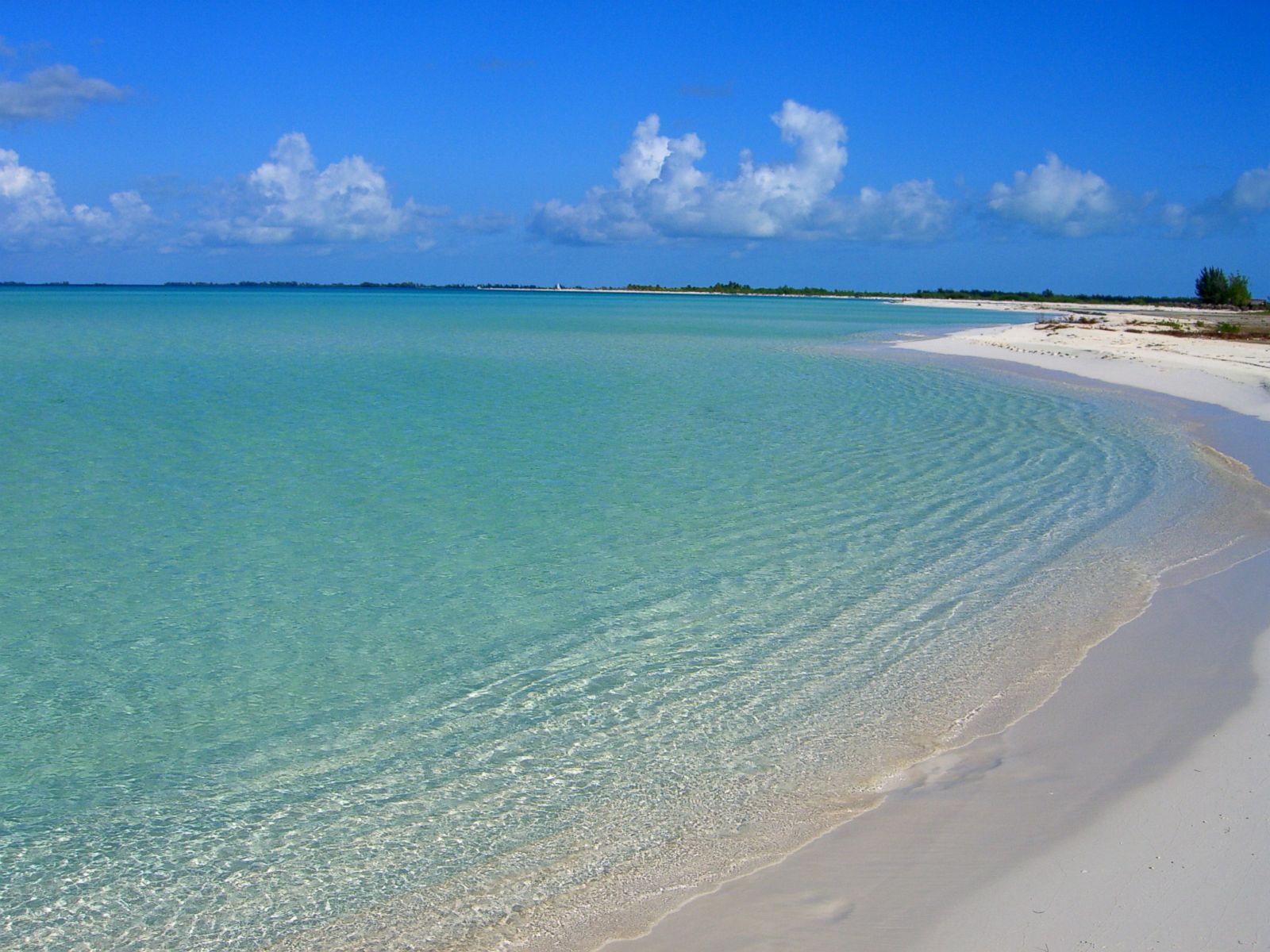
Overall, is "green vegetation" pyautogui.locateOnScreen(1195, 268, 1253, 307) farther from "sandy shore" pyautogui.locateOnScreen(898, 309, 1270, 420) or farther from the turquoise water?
the turquoise water

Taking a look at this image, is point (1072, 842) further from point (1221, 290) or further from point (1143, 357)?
point (1221, 290)

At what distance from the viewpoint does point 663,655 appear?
21.7ft

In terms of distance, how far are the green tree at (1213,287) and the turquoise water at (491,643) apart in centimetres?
8281

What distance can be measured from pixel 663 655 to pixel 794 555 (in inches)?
107

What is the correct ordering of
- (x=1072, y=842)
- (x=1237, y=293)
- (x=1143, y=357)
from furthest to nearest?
(x=1237, y=293) < (x=1143, y=357) < (x=1072, y=842)

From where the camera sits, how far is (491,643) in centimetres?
681

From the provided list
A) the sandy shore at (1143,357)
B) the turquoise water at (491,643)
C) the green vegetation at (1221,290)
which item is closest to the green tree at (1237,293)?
the green vegetation at (1221,290)

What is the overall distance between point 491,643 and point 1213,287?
97923 millimetres

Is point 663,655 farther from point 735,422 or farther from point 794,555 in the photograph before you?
point 735,422

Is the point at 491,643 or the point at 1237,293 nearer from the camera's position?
the point at 491,643

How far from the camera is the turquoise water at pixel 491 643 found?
4.23 m

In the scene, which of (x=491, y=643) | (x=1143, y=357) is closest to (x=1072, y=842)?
(x=491, y=643)

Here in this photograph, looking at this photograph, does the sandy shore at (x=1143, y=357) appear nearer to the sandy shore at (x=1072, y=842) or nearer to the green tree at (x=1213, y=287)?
the sandy shore at (x=1072, y=842)

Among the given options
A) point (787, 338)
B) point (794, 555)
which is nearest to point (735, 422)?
point (794, 555)
